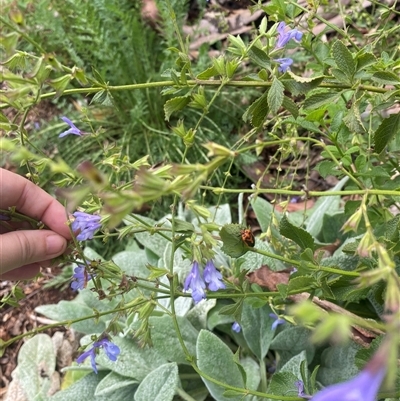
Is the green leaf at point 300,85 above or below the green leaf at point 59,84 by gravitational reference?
below

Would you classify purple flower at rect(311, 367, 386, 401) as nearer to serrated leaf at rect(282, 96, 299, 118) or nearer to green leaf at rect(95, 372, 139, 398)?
serrated leaf at rect(282, 96, 299, 118)

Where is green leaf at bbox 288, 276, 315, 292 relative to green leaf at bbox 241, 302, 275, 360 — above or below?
above

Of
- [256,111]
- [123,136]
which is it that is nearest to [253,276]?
[256,111]

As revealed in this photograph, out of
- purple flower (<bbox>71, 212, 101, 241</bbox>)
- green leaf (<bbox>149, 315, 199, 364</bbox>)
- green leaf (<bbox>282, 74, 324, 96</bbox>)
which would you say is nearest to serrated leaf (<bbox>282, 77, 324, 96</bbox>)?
green leaf (<bbox>282, 74, 324, 96</bbox>)

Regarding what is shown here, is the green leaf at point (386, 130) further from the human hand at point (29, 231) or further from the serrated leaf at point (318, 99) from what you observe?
the human hand at point (29, 231)

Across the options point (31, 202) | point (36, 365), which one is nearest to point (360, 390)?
point (31, 202)

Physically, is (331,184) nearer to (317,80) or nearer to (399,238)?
(399,238)

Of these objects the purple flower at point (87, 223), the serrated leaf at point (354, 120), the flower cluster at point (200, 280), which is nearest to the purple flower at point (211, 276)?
the flower cluster at point (200, 280)
